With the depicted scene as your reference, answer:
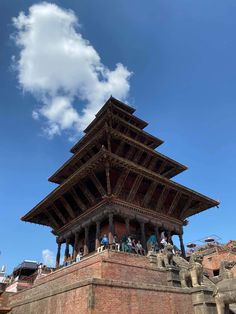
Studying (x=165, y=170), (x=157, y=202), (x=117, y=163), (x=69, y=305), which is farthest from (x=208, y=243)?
(x=69, y=305)

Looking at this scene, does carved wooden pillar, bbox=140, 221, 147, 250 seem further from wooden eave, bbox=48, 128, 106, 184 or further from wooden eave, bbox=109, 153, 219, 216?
wooden eave, bbox=48, 128, 106, 184

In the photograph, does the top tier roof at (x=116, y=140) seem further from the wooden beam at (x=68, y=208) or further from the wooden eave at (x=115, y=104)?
the wooden beam at (x=68, y=208)

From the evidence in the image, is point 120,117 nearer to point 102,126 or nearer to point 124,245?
point 102,126

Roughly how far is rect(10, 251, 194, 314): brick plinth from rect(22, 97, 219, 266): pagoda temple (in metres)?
4.07

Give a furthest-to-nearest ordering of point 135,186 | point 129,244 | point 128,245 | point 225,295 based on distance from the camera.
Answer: point 135,186 < point 129,244 < point 128,245 < point 225,295

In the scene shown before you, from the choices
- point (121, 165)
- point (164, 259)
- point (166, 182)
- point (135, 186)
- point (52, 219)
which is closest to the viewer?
point (164, 259)

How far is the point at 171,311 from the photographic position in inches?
433

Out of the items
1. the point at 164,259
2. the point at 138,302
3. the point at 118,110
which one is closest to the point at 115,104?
the point at 118,110

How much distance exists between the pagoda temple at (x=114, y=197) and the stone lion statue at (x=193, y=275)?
4908 millimetres

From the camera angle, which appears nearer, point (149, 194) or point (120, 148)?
point (149, 194)

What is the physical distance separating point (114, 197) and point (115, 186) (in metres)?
0.98

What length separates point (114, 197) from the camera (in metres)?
17.6

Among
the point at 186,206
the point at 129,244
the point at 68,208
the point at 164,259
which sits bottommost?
the point at 164,259

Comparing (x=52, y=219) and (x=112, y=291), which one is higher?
(x=52, y=219)
